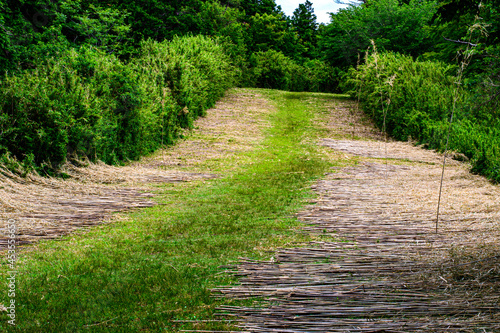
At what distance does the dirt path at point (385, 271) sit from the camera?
9.11 feet

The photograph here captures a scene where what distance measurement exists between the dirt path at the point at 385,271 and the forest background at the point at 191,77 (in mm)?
1317

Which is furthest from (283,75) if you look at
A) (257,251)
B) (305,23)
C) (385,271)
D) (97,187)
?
(385,271)

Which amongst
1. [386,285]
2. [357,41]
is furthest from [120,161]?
[357,41]

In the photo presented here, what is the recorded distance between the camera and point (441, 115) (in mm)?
14461

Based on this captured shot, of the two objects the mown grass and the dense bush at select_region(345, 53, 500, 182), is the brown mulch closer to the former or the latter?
the mown grass

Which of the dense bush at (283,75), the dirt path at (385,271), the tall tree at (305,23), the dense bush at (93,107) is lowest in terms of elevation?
the dirt path at (385,271)

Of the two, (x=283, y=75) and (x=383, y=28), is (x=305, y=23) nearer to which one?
(x=283, y=75)

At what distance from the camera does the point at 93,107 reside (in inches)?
342

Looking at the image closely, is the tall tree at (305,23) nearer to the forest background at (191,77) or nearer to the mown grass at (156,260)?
the forest background at (191,77)

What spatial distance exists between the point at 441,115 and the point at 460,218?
35.4ft

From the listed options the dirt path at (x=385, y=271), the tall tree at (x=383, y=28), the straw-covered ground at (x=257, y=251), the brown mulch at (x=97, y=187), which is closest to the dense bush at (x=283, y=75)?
the tall tree at (x=383, y=28)

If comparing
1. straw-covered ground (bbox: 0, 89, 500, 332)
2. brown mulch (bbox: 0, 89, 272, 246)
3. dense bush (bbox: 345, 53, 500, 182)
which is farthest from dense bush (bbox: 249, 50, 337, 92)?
straw-covered ground (bbox: 0, 89, 500, 332)

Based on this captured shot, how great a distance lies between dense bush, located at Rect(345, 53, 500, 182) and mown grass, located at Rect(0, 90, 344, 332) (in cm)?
481

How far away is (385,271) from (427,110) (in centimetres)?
1312
